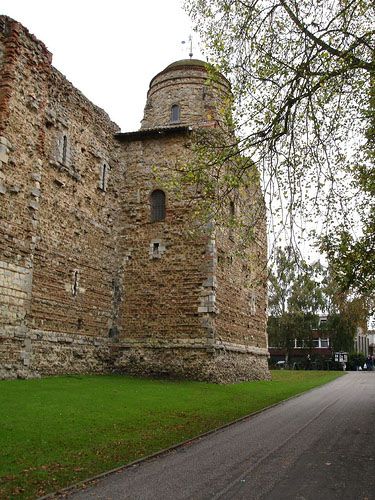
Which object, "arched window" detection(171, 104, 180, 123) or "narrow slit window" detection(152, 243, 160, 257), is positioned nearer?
"narrow slit window" detection(152, 243, 160, 257)

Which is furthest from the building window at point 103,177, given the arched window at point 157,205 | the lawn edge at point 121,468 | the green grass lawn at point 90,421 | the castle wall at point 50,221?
the lawn edge at point 121,468

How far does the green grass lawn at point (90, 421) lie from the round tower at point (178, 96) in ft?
47.9

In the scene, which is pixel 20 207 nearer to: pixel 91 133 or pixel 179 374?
pixel 91 133

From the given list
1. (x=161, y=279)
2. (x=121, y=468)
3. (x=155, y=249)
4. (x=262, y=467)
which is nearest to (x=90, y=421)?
(x=121, y=468)

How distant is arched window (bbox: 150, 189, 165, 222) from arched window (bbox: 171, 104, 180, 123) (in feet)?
20.1

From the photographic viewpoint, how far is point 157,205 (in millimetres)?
21562

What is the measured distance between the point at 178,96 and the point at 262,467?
22.6m

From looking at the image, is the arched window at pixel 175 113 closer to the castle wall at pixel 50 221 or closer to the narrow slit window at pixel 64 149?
the castle wall at pixel 50 221

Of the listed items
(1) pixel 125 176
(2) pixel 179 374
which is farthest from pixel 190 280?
(1) pixel 125 176

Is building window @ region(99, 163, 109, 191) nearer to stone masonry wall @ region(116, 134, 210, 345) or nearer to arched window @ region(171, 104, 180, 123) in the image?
stone masonry wall @ region(116, 134, 210, 345)

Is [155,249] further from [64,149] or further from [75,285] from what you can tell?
[64,149]

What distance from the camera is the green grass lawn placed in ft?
21.2

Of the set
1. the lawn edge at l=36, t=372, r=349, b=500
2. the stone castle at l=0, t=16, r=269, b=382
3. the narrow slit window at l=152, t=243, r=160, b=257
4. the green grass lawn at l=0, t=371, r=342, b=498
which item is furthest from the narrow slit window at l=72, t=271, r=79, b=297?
the lawn edge at l=36, t=372, r=349, b=500

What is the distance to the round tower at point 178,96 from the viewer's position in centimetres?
2591
